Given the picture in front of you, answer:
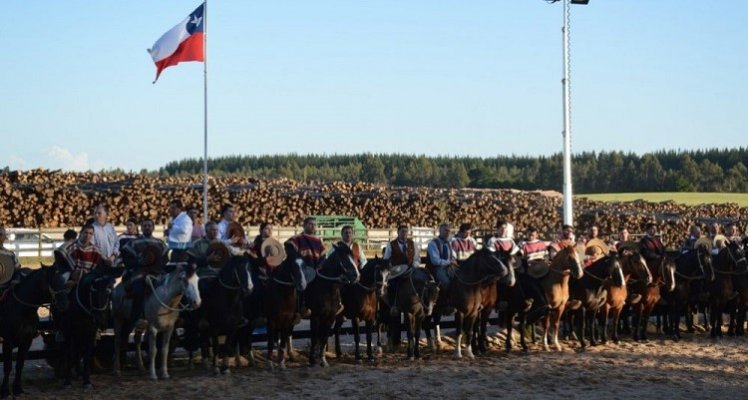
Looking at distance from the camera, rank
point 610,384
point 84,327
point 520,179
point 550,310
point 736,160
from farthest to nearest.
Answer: point 736,160
point 520,179
point 550,310
point 610,384
point 84,327

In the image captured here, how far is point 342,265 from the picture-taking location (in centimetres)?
1570

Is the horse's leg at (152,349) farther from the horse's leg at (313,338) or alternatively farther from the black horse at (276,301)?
the horse's leg at (313,338)

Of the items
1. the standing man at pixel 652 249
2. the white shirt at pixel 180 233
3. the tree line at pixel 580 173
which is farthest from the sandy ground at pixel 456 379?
the tree line at pixel 580 173

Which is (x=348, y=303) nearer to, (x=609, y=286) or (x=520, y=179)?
(x=609, y=286)

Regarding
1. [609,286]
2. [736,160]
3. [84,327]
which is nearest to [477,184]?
[736,160]

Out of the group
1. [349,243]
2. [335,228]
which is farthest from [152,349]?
[335,228]

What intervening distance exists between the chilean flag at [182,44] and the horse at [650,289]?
41.5ft

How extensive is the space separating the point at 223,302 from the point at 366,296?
2574 mm

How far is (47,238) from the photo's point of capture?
32.6 m

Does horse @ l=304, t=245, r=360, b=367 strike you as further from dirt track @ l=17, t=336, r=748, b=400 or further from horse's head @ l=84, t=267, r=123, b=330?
horse's head @ l=84, t=267, r=123, b=330

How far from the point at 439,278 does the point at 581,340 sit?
3.25 metres

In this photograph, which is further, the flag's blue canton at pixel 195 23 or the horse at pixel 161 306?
the flag's blue canton at pixel 195 23

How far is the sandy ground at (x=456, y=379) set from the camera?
1367cm

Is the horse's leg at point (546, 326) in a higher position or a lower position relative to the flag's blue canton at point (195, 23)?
lower
